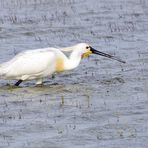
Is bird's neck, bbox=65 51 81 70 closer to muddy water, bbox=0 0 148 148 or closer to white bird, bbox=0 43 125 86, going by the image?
white bird, bbox=0 43 125 86

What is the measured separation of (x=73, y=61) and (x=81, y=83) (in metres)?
0.53

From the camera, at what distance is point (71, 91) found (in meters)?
13.1

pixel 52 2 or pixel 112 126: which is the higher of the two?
pixel 112 126

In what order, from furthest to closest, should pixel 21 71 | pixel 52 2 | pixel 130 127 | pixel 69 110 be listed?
pixel 52 2
pixel 21 71
pixel 69 110
pixel 130 127

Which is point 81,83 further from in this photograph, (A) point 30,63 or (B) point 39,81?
(A) point 30,63

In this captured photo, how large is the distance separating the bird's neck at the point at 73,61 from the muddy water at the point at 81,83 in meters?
0.26

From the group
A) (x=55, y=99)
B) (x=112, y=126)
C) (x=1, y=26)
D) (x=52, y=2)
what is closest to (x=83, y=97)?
(x=55, y=99)

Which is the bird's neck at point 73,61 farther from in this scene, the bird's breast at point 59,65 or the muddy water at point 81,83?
the muddy water at point 81,83

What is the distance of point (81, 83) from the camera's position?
13.8 metres

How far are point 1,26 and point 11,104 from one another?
739 centimetres

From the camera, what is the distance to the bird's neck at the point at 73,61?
14016mm

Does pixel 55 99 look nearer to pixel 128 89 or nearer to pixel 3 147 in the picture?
pixel 128 89

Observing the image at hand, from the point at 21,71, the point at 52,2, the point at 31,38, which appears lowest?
the point at 52,2

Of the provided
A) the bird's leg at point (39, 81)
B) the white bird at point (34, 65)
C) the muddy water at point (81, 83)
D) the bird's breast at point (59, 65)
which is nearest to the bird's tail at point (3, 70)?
the white bird at point (34, 65)
